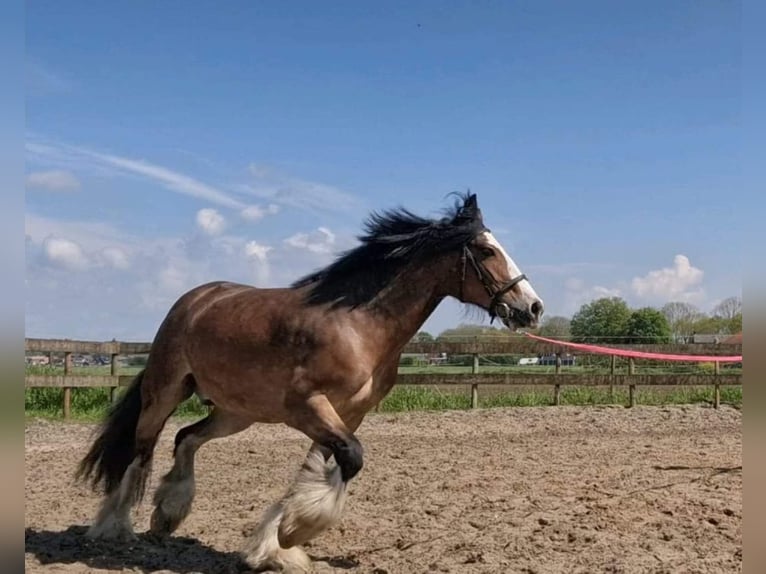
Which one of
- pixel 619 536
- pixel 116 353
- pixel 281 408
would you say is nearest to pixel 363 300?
pixel 281 408

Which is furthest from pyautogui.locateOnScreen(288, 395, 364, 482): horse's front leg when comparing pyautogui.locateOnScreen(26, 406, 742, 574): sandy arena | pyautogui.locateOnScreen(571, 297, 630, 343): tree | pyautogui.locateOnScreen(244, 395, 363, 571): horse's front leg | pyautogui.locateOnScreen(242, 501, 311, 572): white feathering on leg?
pyautogui.locateOnScreen(571, 297, 630, 343): tree

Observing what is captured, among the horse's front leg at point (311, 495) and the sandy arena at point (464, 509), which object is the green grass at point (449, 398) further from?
the horse's front leg at point (311, 495)

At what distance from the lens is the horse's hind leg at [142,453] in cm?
552

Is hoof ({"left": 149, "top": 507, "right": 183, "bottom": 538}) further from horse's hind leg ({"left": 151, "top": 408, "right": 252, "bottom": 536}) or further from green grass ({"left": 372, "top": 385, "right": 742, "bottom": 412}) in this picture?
green grass ({"left": 372, "top": 385, "right": 742, "bottom": 412})

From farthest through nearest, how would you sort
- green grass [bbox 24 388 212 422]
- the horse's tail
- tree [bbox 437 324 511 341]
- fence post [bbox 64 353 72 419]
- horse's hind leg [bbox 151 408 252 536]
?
tree [bbox 437 324 511 341], green grass [bbox 24 388 212 422], fence post [bbox 64 353 72 419], the horse's tail, horse's hind leg [bbox 151 408 252 536]

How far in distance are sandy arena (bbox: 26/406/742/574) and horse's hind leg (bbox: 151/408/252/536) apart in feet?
0.54

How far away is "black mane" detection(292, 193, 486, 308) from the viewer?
514 cm

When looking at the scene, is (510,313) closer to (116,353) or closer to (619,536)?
(619,536)

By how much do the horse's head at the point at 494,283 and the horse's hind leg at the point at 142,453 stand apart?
225cm

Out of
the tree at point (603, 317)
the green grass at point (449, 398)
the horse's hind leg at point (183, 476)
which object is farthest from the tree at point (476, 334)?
the horse's hind leg at point (183, 476)

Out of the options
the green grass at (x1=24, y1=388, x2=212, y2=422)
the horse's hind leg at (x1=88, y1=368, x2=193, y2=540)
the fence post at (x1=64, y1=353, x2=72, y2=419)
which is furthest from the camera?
the green grass at (x1=24, y1=388, x2=212, y2=422)

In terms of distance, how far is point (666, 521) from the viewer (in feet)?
17.2

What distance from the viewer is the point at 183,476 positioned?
5.76 m
